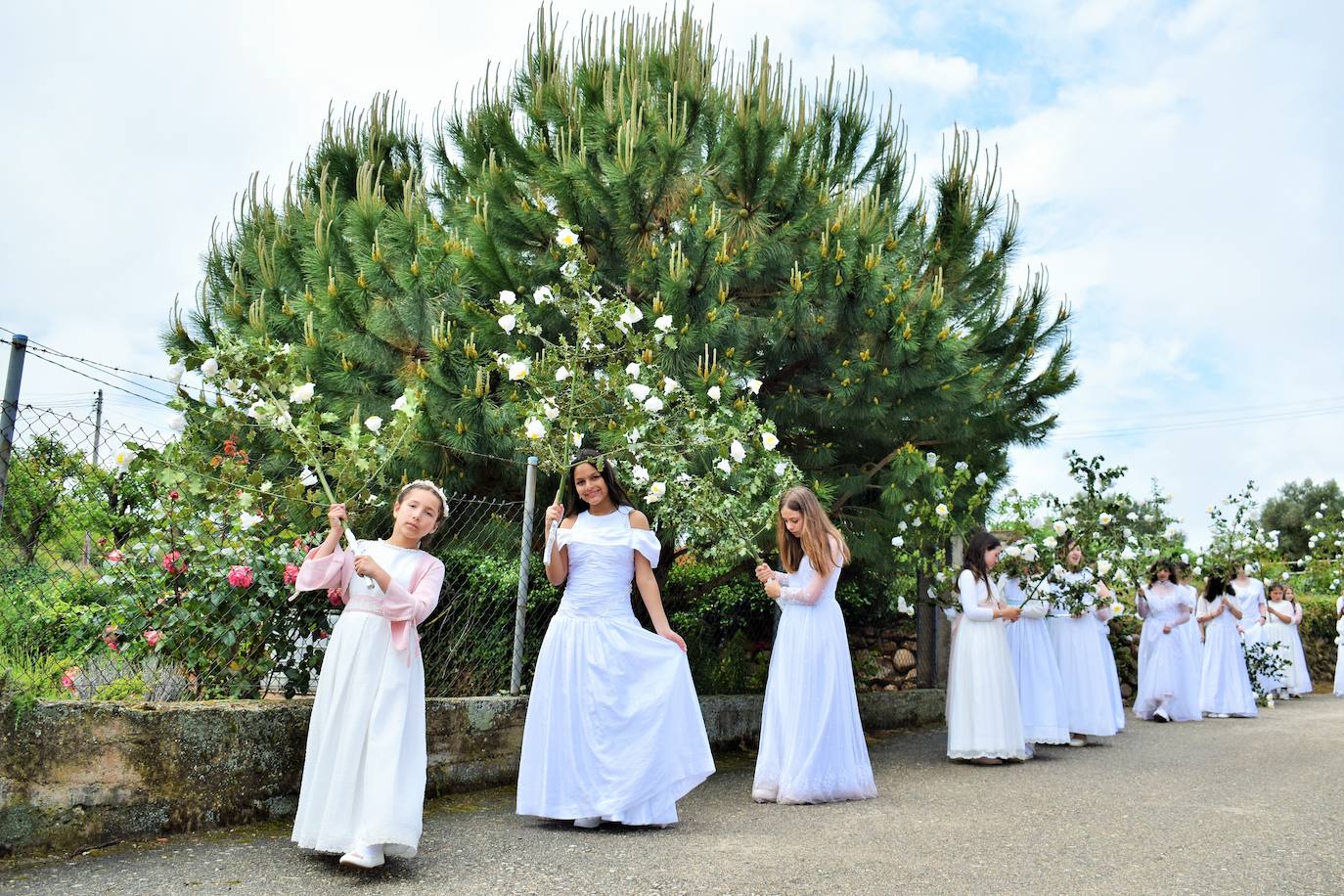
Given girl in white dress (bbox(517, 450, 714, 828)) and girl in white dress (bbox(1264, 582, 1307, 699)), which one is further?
girl in white dress (bbox(1264, 582, 1307, 699))

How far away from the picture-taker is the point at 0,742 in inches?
163

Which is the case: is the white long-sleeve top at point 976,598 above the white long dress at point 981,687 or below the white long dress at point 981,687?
above

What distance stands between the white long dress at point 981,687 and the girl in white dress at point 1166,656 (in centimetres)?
480

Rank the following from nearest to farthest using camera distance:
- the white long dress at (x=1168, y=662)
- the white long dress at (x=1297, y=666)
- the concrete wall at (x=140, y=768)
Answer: the concrete wall at (x=140, y=768), the white long dress at (x=1168, y=662), the white long dress at (x=1297, y=666)

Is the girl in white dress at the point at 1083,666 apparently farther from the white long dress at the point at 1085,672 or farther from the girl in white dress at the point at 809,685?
the girl in white dress at the point at 809,685

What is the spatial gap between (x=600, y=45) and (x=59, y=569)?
19.1ft

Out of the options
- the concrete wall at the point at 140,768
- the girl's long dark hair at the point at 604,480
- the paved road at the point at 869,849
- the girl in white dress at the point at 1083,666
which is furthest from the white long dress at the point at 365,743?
the girl in white dress at the point at 1083,666

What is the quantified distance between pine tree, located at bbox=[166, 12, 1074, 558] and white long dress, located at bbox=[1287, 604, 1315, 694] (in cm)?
901

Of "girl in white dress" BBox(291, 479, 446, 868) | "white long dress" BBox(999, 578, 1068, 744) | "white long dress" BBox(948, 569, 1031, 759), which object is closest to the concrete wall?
"girl in white dress" BBox(291, 479, 446, 868)

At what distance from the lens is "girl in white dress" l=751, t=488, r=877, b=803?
613cm

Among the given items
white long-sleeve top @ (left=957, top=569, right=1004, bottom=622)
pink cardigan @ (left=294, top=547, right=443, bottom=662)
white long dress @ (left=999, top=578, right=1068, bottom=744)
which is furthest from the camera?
white long dress @ (left=999, top=578, right=1068, bottom=744)

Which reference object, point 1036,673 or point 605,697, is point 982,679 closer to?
point 1036,673

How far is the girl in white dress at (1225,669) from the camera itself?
1244 cm

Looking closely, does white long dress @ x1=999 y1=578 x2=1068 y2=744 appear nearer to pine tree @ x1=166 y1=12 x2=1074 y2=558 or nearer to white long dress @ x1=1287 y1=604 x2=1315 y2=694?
pine tree @ x1=166 y1=12 x2=1074 y2=558
